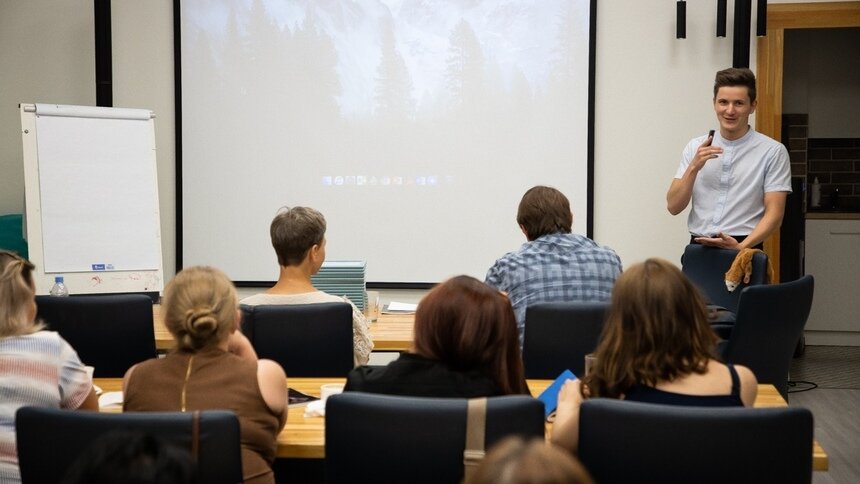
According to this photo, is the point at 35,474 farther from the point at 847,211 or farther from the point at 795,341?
the point at 847,211

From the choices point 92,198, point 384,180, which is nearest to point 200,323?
point 92,198

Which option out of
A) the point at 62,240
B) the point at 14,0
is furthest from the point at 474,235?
the point at 14,0

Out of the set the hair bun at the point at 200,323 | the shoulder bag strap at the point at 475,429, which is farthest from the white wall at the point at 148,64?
the shoulder bag strap at the point at 475,429

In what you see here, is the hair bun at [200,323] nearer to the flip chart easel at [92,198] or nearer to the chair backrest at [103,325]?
the chair backrest at [103,325]

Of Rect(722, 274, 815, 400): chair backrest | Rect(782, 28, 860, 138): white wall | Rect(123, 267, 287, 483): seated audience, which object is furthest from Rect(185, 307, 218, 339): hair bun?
Rect(782, 28, 860, 138): white wall

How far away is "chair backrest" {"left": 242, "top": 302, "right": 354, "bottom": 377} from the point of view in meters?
3.00

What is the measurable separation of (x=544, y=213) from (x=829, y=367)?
3833mm

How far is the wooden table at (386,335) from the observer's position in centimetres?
347

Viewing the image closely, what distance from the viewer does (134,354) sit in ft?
10.9

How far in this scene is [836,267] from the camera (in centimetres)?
707

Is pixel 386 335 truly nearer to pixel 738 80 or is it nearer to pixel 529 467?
pixel 738 80

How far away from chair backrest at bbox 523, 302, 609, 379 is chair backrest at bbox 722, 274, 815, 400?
492 millimetres

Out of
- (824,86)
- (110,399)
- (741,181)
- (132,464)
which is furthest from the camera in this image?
(824,86)

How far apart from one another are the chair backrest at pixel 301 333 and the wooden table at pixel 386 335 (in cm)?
35
